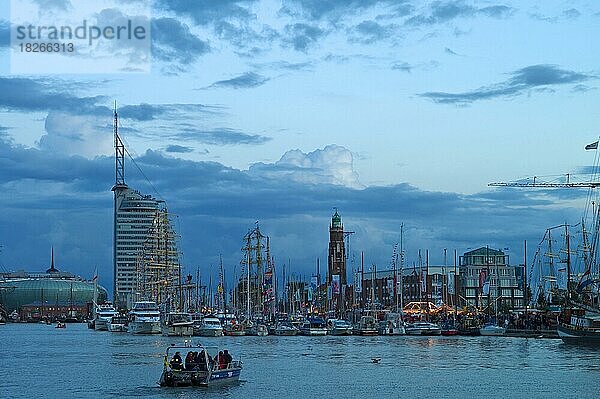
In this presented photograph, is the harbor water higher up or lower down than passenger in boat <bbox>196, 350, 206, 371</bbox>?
lower down

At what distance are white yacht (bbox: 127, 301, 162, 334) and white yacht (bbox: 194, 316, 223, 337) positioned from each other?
2023cm

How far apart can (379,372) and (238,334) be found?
8156 cm

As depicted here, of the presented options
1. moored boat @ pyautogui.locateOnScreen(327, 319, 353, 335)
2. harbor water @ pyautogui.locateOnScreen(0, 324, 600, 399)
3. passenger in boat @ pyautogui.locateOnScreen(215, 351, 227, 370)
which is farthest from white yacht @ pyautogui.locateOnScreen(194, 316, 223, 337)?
passenger in boat @ pyautogui.locateOnScreen(215, 351, 227, 370)

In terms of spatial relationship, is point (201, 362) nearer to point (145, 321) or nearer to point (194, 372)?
point (194, 372)

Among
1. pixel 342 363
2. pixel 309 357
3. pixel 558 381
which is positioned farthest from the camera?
pixel 309 357

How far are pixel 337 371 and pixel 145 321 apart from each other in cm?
10011

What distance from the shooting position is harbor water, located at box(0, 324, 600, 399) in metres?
71.2

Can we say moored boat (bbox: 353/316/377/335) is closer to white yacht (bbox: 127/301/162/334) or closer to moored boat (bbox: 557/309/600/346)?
white yacht (bbox: 127/301/162/334)

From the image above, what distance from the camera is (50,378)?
85.2 m

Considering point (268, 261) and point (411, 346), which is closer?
point (411, 346)

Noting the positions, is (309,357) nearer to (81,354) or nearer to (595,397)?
(81,354)

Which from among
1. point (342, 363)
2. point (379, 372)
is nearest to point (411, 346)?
point (342, 363)

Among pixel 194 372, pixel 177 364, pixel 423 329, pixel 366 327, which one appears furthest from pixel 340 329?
pixel 194 372

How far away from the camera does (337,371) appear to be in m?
90.0
